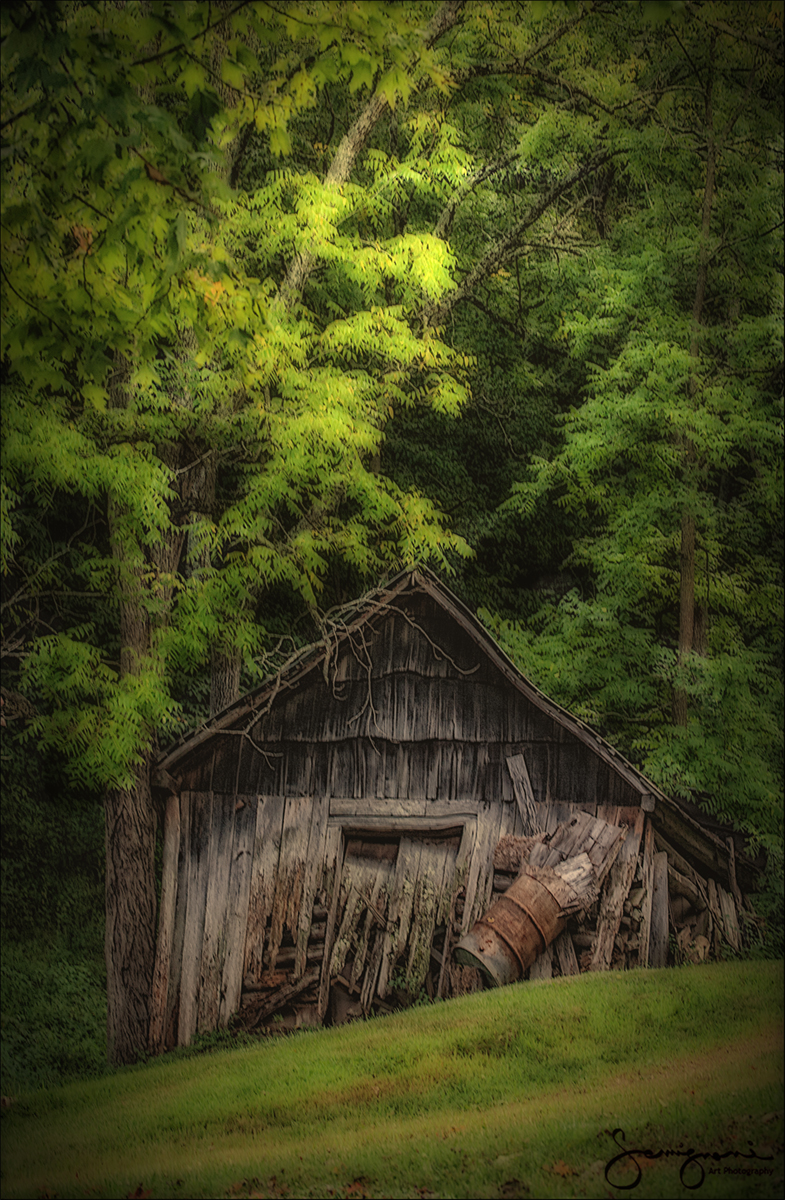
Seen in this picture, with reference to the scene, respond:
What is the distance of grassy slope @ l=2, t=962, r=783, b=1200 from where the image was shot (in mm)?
4473

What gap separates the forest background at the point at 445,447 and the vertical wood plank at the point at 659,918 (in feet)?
1.44

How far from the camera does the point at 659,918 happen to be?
5.25 metres

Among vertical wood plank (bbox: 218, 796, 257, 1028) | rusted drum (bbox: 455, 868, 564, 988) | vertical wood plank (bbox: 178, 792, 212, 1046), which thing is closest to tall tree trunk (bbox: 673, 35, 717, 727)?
rusted drum (bbox: 455, 868, 564, 988)

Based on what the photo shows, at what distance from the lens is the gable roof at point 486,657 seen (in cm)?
536

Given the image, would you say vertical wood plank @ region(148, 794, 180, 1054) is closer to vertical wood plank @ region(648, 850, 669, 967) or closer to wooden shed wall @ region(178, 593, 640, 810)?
wooden shed wall @ region(178, 593, 640, 810)

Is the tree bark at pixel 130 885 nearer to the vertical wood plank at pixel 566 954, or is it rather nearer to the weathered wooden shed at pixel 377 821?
the weathered wooden shed at pixel 377 821

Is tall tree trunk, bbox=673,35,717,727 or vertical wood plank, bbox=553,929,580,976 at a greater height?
tall tree trunk, bbox=673,35,717,727

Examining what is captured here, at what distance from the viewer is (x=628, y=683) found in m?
5.57

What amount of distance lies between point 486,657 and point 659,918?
63.0 inches

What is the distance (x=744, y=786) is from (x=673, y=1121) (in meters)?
1.72

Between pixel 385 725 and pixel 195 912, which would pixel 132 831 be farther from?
pixel 385 725

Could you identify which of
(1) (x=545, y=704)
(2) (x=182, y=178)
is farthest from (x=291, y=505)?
(2) (x=182, y=178)

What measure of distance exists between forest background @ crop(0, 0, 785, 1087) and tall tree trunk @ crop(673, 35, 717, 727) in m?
0.02

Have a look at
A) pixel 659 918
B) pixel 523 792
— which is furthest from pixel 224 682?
pixel 659 918
